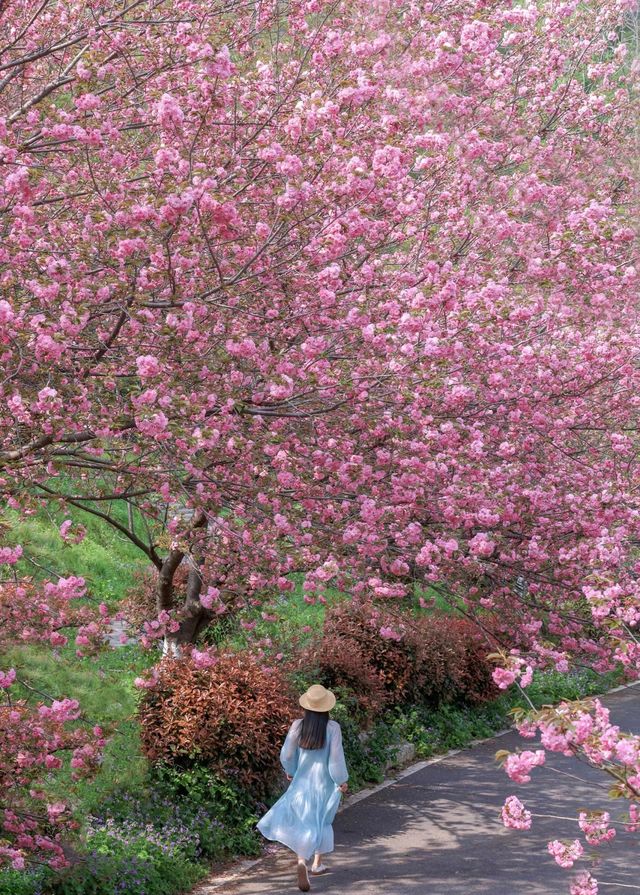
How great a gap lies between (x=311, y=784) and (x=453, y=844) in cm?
193

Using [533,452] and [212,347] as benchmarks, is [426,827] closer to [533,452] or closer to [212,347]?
[533,452]

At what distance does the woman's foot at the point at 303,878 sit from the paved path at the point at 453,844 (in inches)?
5.8

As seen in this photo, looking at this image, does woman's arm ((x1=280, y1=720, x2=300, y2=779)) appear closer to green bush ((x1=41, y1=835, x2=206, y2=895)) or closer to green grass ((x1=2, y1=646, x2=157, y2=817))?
green bush ((x1=41, y1=835, x2=206, y2=895))

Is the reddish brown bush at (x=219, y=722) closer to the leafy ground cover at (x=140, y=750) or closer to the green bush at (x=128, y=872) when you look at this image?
the leafy ground cover at (x=140, y=750)

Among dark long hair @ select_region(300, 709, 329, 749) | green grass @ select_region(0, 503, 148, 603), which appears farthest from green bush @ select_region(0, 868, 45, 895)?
green grass @ select_region(0, 503, 148, 603)

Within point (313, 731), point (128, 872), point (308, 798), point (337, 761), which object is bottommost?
point (128, 872)

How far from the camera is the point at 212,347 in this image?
777 centimetres

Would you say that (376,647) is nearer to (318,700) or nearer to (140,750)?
(140,750)

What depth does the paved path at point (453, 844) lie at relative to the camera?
884cm

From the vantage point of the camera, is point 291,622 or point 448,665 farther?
point 291,622

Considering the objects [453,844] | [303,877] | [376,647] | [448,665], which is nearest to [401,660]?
[376,647]

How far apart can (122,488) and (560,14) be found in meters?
8.07

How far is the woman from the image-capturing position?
8750 mm

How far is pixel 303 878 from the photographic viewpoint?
8.47m
